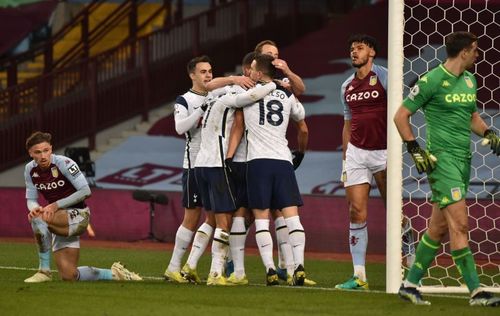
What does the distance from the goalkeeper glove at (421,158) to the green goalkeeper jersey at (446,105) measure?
12 centimetres

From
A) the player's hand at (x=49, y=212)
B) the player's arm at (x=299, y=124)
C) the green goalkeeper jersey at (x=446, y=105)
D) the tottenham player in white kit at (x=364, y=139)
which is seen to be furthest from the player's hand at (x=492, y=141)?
the player's hand at (x=49, y=212)

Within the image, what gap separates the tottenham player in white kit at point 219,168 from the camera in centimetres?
1210

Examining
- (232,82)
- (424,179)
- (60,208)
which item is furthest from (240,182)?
(424,179)

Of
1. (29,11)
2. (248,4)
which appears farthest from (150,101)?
(29,11)

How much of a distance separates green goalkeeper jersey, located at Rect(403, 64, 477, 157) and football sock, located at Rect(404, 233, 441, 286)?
2.19ft

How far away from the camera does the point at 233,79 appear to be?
12.2 m

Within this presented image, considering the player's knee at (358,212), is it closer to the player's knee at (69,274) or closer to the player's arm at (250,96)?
the player's arm at (250,96)

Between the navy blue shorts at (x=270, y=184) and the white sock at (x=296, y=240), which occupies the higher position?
the navy blue shorts at (x=270, y=184)

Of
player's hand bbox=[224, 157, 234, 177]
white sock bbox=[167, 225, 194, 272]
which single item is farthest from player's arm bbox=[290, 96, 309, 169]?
white sock bbox=[167, 225, 194, 272]

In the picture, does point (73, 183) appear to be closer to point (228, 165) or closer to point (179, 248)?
point (179, 248)

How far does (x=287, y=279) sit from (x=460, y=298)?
1.89 metres

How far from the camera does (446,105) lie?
33.9 ft

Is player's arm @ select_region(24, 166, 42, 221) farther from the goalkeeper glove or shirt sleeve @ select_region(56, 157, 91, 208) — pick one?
the goalkeeper glove

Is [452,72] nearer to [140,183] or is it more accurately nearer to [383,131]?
[383,131]
